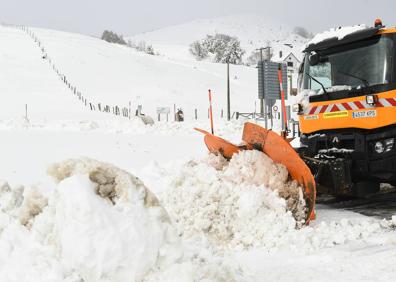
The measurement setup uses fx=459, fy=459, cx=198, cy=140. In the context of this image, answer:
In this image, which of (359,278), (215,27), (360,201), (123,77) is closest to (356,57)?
(360,201)

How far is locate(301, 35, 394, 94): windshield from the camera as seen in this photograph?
576 centimetres

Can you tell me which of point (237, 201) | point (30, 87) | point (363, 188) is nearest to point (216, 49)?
point (30, 87)

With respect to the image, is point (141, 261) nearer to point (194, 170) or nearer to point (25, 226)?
point (25, 226)

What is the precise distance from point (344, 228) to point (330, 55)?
8.54 ft

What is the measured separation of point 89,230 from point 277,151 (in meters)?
2.93

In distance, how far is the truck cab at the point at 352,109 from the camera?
18.5ft

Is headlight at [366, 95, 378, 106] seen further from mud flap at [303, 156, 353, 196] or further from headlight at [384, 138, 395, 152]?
mud flap at [303, 156, 353, 196]

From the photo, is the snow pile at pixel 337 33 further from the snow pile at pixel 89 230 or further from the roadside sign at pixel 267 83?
the roadside sign at pixel 267 83

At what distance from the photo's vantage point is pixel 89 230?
2852mm

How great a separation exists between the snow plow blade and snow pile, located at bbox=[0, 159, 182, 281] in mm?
2311

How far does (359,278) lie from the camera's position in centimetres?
356

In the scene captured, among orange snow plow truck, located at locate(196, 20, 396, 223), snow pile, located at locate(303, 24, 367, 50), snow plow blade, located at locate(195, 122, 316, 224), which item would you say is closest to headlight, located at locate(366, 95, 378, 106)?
orange snow plow truck, located at locate(196, 20, 396, 223)

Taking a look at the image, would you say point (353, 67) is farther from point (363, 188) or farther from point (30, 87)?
point (30, 87)

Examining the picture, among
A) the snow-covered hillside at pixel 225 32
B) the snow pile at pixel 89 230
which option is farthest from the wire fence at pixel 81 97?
the snow-covered hillside at pixel 225 32
